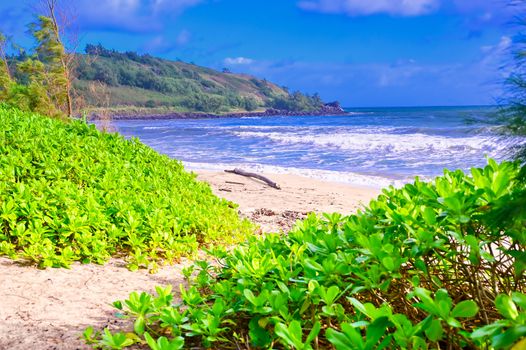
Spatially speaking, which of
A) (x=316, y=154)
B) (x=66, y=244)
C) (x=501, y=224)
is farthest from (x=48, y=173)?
(x=316, y=154)

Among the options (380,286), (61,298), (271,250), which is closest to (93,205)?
(61,298)

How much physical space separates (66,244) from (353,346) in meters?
3.61

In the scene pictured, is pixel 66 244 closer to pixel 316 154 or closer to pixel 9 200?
pixel 9 200

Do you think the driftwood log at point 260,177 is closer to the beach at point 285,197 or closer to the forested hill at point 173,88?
the beach at point 285,197

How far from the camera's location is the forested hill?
4407 inches

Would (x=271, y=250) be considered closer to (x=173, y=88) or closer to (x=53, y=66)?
(x=53, y=66)

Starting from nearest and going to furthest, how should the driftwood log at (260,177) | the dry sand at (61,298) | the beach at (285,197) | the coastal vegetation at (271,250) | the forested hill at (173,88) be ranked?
the coastal vegetation at (271,250) → the dry sand at (61,298) → the beach at (285,197) → the driftwood log at (260,177) → the forested hill at (173,88)

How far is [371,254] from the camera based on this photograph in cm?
214

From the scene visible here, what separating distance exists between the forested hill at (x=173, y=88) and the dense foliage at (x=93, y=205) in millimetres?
91174

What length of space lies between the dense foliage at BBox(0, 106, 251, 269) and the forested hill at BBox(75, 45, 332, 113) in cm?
9117

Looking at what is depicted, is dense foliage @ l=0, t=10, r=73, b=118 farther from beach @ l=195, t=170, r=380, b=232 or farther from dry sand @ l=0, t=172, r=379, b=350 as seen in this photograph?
dry sand @ l=0, t=172, r=379, b=350

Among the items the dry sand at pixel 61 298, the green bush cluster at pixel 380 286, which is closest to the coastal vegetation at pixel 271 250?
the green bush cluster at pixel 380 286

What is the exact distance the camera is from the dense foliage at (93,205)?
14.9 ft

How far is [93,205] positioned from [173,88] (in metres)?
126
